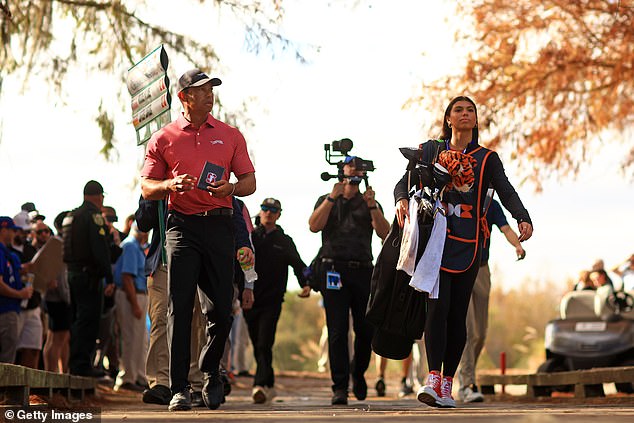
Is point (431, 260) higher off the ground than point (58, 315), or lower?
lower

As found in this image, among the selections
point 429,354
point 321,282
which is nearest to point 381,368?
point 321,282

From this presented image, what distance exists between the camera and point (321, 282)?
11992 millimetres

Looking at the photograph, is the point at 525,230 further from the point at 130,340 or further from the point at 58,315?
the point at 130,340

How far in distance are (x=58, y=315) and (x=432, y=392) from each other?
21.5ft

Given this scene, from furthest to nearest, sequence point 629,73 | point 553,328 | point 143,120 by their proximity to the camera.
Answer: point 629,73 < point 553,328 < point 143,120

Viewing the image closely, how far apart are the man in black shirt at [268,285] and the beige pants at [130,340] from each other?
2.88 m

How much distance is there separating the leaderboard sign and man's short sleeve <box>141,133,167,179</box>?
98.9 inches

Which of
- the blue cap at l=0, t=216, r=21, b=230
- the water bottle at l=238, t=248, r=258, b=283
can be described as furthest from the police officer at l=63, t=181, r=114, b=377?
the water bottle at l=238, t=248, r=258, b=283

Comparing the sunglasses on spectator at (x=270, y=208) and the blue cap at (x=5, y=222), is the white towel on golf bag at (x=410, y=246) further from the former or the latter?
the blue cap at (x=5, y=222)

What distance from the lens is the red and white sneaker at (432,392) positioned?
8742 mm

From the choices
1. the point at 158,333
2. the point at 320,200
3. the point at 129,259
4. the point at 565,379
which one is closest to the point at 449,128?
the point at 320,200

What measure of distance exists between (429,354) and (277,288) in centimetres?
420

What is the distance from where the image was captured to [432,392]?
344 inches

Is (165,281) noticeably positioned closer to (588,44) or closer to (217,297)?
(217,297)
